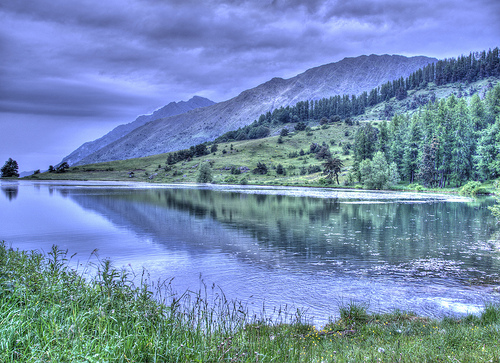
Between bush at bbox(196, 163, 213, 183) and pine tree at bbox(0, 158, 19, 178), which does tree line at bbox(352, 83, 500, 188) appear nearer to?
bush at bbox(196, 163, 213, 183)

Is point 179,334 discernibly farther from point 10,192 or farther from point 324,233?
point 10,192

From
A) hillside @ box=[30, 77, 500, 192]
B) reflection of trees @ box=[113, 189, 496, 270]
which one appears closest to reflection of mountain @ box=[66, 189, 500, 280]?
reflection of trees @ box=[113, 189, 496, 270]

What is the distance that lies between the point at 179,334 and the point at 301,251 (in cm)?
1689

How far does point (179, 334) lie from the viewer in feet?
27.6

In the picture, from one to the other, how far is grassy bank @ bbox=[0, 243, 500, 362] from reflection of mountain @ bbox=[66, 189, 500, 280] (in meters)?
9.52

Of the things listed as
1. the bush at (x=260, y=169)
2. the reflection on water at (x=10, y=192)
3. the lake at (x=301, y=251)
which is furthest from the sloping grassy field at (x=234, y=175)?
the lake at (x=301, y=251)

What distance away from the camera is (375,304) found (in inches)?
561

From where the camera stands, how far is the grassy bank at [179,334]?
A: 6988 mm

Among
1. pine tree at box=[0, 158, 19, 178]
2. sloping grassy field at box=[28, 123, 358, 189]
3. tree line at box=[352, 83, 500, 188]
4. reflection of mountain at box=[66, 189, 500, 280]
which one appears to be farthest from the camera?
pine tree at box=[0, 158, 19, 178]

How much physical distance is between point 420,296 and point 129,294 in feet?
40.4

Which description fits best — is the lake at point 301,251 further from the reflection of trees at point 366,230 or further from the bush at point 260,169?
the bush at point 260,169

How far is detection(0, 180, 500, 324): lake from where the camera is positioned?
1545 centimetres

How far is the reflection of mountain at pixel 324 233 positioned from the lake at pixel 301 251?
0.09 metres

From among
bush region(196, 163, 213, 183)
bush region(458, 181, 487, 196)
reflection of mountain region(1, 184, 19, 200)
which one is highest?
bush region(196, 163, 213, 183)
